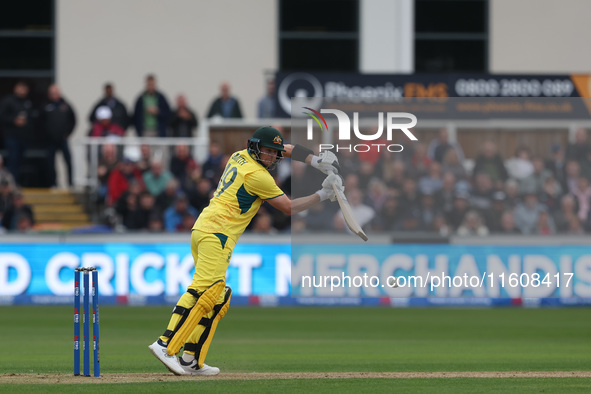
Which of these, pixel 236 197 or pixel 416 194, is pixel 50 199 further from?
pixel 236 197

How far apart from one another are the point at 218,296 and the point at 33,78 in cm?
1899

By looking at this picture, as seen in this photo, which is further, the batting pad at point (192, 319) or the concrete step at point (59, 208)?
the concrete step at point (59, 208)

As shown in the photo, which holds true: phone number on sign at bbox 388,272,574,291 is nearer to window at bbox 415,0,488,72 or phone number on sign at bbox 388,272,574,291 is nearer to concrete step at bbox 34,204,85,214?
concrete step at bbox 34,204,85,214

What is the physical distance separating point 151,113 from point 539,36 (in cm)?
1097

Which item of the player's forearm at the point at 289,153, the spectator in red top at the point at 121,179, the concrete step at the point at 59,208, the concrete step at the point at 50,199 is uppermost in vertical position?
the player's forearm at the point at 289,153

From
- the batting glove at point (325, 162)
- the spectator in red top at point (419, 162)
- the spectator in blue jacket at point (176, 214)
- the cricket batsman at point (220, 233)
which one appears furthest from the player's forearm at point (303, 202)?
the spectator in blue jacket at point (176, 214)

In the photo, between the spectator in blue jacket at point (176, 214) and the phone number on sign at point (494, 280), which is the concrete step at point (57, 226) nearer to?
the spectator in blue jacket at point (176, 214)

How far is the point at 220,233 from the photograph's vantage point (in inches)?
402

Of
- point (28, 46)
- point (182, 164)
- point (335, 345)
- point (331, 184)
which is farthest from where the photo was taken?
point (28, 46)

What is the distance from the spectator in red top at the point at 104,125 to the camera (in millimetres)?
22828

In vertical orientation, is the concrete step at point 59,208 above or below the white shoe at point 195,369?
above

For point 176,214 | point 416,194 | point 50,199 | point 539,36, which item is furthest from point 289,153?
point 539,36

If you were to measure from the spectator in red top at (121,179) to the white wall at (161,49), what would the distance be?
638 centimetres

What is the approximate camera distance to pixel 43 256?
63.2 ft
